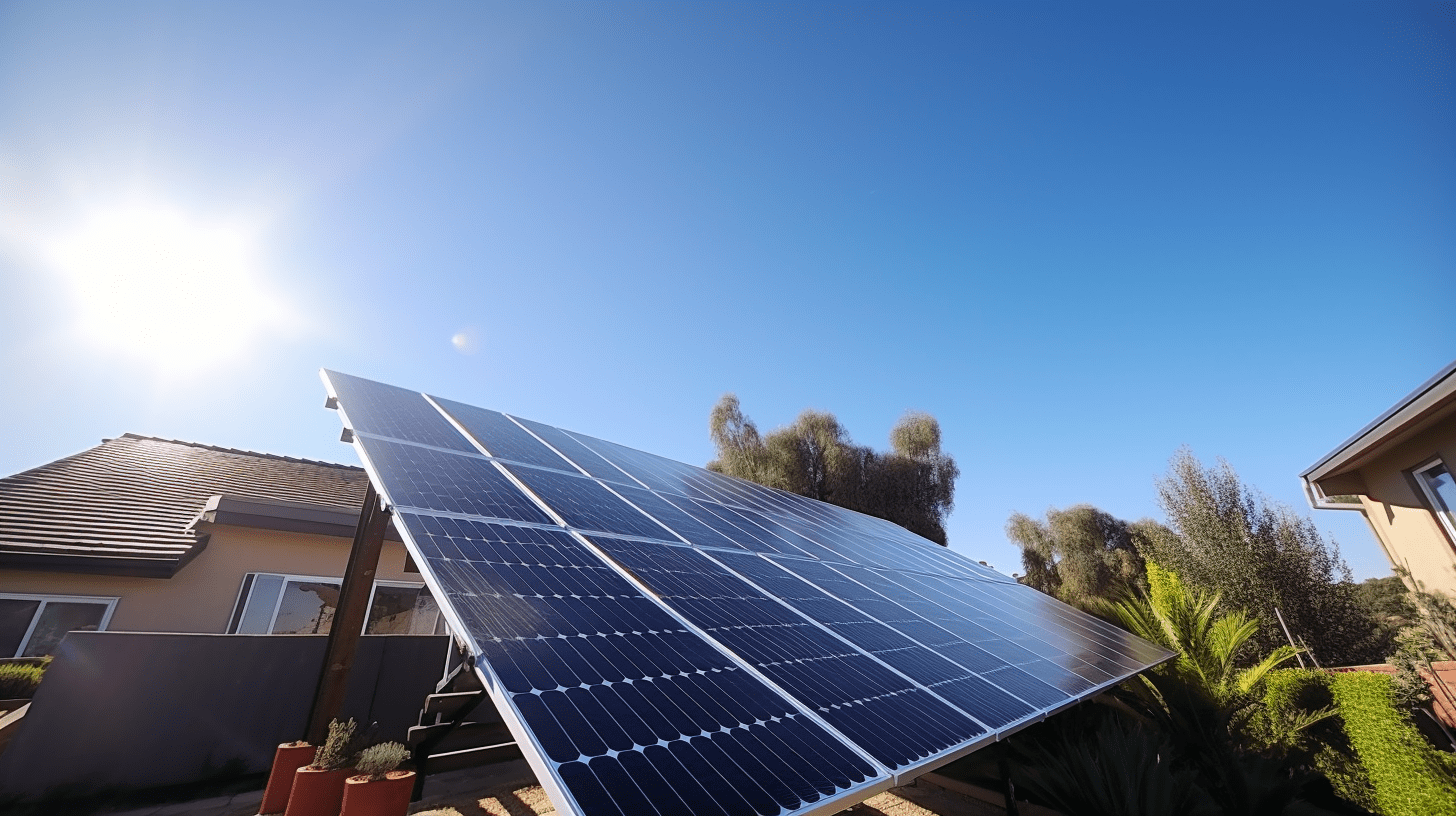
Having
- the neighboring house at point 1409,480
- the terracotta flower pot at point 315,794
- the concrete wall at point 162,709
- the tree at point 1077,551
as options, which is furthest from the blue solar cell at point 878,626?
the tree at point 1077,551

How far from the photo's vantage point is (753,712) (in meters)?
2.28

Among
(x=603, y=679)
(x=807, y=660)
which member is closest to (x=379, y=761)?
(x=603, y=679)

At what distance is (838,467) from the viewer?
23.6m

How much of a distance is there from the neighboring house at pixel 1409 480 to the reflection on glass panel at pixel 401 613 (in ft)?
51.5

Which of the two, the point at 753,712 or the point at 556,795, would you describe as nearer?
the point at 556,795

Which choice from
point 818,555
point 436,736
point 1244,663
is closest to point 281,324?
point 436,736

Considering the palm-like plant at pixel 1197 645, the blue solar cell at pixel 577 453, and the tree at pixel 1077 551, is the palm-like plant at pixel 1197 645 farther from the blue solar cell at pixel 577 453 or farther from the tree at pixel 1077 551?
the tree at pixel 1077 551

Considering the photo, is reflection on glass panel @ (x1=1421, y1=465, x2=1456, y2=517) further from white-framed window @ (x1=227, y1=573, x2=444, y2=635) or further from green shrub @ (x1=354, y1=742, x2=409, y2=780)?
white-framed window @ (x1=227, y1=573, x2=444, y2=635)

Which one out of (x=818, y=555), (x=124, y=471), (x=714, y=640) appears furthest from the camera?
(x=124, y=471)

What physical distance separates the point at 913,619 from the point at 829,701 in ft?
8.69

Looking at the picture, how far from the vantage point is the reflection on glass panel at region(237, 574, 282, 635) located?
8.63 meters

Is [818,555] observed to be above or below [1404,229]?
below

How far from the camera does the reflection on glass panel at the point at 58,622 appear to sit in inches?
298

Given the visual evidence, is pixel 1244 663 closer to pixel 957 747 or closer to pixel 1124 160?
pixel 1124 160
